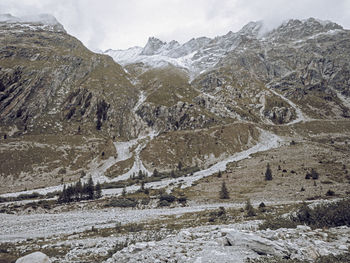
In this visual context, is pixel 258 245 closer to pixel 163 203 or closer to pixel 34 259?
pixel 34 259

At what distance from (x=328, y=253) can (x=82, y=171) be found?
134213 mm

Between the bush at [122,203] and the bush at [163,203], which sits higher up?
the bush at [122,203]

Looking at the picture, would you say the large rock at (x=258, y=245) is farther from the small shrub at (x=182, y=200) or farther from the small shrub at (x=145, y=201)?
the small shrub at (x=145, y=201)

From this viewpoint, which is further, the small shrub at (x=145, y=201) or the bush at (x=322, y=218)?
the small shrub at (x=145, y=201)

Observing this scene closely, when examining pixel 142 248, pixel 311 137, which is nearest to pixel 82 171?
pixel 142 248

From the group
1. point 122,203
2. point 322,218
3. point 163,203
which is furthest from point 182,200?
point 322,218

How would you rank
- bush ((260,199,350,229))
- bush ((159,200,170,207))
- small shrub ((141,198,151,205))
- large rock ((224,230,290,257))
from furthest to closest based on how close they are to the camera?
small shrub ((141,198,151,205)) → bush ((159,200,170,207)) → bush ((260,199,350,229)) → large rock ((224,230,290,257))

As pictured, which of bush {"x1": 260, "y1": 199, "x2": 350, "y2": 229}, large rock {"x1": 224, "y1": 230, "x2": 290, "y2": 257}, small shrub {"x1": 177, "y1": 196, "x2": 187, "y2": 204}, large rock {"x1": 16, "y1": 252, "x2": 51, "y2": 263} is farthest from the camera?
small shrub {"x1": 177, "y1": 196, "x2": 187, "y2": 204}

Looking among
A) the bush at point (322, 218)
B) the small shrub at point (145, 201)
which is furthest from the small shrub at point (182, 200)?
the bush at point (322, 218)

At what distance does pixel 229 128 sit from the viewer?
184 metres

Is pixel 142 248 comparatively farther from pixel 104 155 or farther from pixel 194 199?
pixel 104 155

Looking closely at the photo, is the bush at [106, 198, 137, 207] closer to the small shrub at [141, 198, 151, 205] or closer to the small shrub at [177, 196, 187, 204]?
the small shrub at [141, 198, 151, 205]

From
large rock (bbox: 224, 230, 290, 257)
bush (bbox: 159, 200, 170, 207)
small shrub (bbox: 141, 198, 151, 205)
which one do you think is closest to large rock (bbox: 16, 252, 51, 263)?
large rock (bbox: 224, 230, 290, 257)

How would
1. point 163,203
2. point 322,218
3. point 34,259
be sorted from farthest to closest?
point 163,203 → point 322,218 → point 34,259
